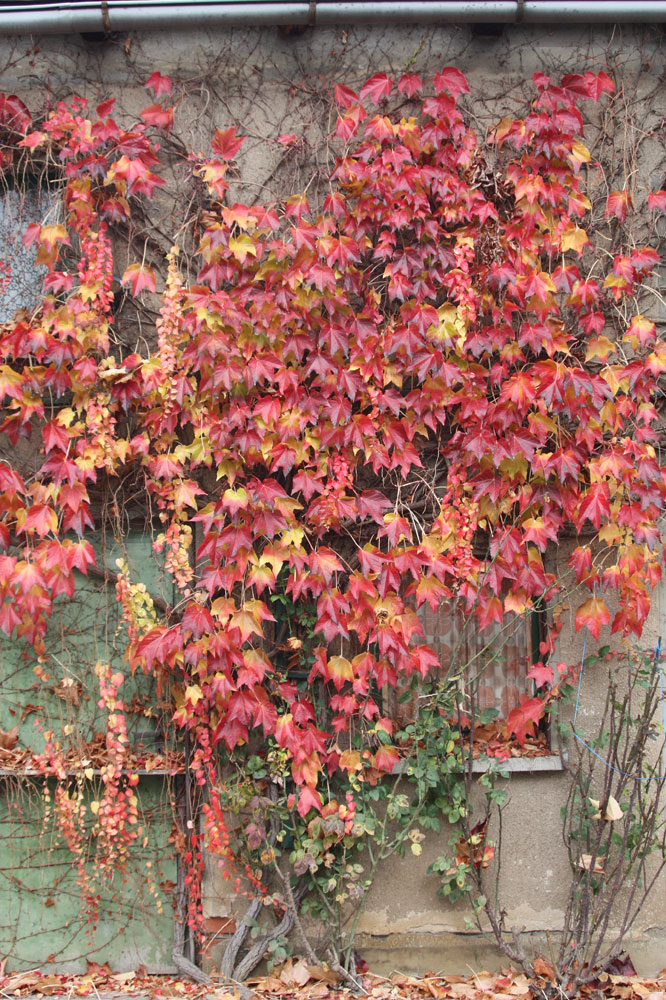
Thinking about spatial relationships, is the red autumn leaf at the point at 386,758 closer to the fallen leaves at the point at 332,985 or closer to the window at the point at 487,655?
Result: the window at the point at 487,655

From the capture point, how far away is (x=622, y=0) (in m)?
3.81

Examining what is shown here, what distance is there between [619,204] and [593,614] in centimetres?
198

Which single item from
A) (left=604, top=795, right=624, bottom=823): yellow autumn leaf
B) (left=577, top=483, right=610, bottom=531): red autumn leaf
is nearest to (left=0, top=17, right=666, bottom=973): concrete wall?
(left=577, top=483, right=610, bottom=531): red autumn leaf

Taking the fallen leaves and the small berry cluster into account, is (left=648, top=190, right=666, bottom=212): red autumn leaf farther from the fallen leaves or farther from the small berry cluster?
the fallen leaves

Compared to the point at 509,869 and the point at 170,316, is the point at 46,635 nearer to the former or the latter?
the point at 170,316

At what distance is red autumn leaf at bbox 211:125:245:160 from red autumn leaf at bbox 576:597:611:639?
2.72m

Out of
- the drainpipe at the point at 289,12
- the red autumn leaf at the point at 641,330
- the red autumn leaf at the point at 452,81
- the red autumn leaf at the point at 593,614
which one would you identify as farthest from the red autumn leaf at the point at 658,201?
the red autumn leaf at the point at 593,614

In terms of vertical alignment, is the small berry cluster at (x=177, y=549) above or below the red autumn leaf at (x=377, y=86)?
below

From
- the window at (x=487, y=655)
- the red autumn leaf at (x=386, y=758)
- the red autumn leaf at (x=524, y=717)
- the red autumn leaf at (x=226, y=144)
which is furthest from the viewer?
the window at (x=487, y=655)

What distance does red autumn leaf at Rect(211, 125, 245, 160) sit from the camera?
377 centimetres

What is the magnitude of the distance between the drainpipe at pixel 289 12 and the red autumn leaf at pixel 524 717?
3.28 metres

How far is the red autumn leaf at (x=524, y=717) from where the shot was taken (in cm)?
365

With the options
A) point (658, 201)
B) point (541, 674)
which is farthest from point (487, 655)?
point (658, 201)

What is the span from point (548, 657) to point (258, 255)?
2359 mm
